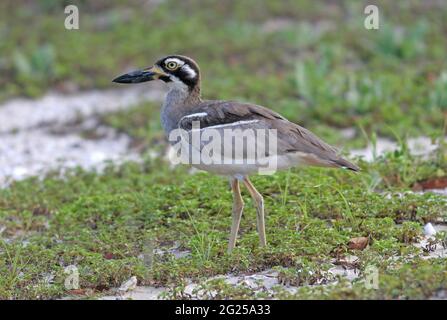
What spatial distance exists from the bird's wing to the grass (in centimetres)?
52

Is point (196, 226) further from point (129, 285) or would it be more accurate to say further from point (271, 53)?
point (271, 53)

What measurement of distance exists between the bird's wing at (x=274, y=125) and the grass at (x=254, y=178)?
52 cm

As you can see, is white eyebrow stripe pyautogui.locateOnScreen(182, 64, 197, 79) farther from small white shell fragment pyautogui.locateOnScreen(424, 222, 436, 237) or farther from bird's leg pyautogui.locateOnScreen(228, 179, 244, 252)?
small white shell fragment pyautogui.locateOnScreen(424, 222, 436, 237)

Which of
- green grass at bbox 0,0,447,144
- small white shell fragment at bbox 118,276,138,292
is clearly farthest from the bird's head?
green grass at bbox 0,0,447,144

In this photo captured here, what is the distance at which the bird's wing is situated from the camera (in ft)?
17.8

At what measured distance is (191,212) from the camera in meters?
6.36

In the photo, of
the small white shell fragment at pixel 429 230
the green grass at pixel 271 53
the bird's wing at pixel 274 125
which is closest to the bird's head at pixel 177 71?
the bird's wing at pixel 274 125

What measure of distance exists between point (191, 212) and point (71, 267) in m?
1.17

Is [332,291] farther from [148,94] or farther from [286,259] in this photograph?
[148,94]

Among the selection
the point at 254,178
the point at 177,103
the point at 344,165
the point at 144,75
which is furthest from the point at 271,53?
the point at 344,165

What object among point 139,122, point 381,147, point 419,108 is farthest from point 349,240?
point 139,122

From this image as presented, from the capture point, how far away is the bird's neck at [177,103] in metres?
5.95

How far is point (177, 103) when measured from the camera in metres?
6.06

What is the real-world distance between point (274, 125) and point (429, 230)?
4.09 feet
